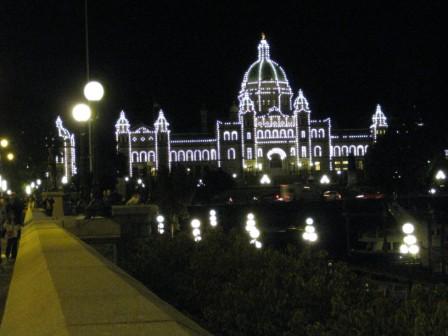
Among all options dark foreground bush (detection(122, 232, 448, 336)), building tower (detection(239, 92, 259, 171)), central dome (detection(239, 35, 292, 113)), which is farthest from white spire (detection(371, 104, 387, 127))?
dark foreground bush (detection(122, 232, 448, 336))

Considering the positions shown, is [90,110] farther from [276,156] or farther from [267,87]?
[267,87]

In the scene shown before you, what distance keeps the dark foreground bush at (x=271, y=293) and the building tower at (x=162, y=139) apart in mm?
155022

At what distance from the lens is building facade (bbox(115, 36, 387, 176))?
544ft

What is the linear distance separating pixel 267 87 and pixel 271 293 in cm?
17078

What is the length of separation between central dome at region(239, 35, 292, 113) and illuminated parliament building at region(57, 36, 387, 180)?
5.27 metres

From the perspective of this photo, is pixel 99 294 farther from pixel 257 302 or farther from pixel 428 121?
pixel 428 121

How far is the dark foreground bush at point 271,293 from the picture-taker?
225 inches

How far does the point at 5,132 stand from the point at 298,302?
41.4m

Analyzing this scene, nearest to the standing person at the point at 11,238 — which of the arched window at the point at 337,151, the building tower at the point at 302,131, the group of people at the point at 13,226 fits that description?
the group of people at the point at 13,226

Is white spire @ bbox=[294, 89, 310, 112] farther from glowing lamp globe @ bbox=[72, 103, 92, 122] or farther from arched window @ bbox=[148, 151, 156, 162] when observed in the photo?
glowing lamp globe @ bbox=[72, 103, 92, 122]

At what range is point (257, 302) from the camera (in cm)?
727

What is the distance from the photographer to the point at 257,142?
548ft

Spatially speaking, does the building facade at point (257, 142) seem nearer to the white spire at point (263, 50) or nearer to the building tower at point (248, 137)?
the building tower at point (248, 137)

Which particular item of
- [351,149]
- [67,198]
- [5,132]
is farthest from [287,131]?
[67,198]
